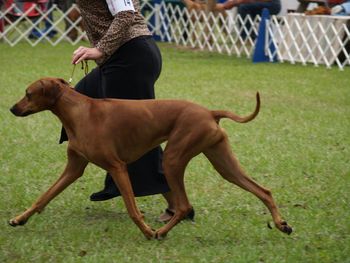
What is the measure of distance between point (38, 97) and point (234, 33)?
14.8m

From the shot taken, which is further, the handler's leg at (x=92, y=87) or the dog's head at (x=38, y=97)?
the handler's leg at (x=92, y=87)

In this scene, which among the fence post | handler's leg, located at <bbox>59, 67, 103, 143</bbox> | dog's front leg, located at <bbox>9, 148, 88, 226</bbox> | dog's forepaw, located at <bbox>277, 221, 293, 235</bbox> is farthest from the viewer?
the fence post

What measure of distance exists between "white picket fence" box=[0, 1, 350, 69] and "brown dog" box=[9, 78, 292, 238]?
10.8 meters

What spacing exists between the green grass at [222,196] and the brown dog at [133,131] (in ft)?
0.93

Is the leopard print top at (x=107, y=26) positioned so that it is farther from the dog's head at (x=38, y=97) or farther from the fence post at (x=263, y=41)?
A: the fence post at (x=263, y=41)

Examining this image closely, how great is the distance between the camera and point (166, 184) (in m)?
5.92

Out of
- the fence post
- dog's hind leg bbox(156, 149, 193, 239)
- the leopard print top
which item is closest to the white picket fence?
the fence post

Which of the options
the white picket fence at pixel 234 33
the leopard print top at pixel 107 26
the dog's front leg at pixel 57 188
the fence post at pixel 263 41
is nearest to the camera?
the leopard print top at pixel 107 26

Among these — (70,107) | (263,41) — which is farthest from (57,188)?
(263,41)

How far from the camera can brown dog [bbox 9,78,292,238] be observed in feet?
17.1

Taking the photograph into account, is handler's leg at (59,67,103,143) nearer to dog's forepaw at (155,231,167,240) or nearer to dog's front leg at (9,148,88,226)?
dog's front leg at (9,148,88,226)

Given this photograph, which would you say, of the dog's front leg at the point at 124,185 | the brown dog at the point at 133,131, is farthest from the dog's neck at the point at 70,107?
the dog's front leg at the point at 124,185

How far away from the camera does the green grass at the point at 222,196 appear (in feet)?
16.9

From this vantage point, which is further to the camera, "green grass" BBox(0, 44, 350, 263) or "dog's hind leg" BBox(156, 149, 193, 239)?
"dog's hind leg" BBox(156, 149, 193, 239)
